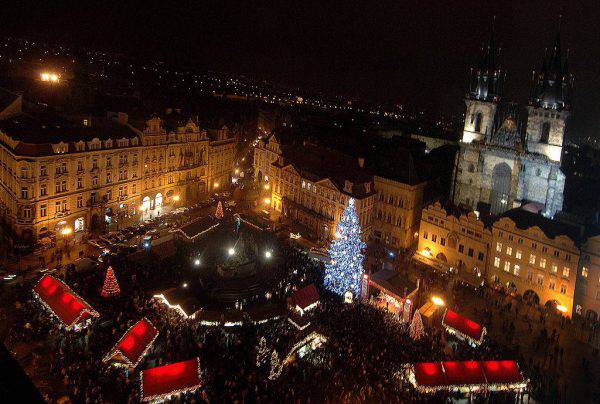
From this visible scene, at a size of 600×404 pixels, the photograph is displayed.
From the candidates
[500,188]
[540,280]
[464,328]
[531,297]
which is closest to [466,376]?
[464,328]

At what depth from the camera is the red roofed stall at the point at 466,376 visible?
3164 centimetres

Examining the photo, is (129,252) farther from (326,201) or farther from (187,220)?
(326,201)

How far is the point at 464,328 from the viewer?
38781 mm

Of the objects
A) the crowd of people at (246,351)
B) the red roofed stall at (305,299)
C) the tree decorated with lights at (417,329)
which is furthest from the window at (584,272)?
the red roofed stall at (305,299)

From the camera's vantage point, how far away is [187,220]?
206 feet

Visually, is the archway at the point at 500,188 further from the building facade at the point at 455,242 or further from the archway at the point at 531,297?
the archway at the point at 531,297

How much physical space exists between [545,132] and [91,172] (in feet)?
184

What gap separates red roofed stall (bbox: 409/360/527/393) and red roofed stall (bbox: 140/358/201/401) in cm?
1457

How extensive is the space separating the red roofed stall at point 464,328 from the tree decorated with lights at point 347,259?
8.70 m

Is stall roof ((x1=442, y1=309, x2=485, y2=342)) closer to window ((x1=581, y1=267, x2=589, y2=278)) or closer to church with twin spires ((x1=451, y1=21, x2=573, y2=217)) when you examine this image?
window ((x1=581, y1=267, x2=589, y2=278))

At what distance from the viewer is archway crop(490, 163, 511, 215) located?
211 ft

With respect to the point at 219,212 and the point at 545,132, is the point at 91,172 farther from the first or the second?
the point at 545,132

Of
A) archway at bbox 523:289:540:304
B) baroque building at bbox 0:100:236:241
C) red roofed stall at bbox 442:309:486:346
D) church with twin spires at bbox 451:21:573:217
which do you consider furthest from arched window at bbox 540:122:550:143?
baroque building at bbox 0:100:236:241

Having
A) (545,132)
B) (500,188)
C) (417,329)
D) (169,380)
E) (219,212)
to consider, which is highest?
(545,132)
